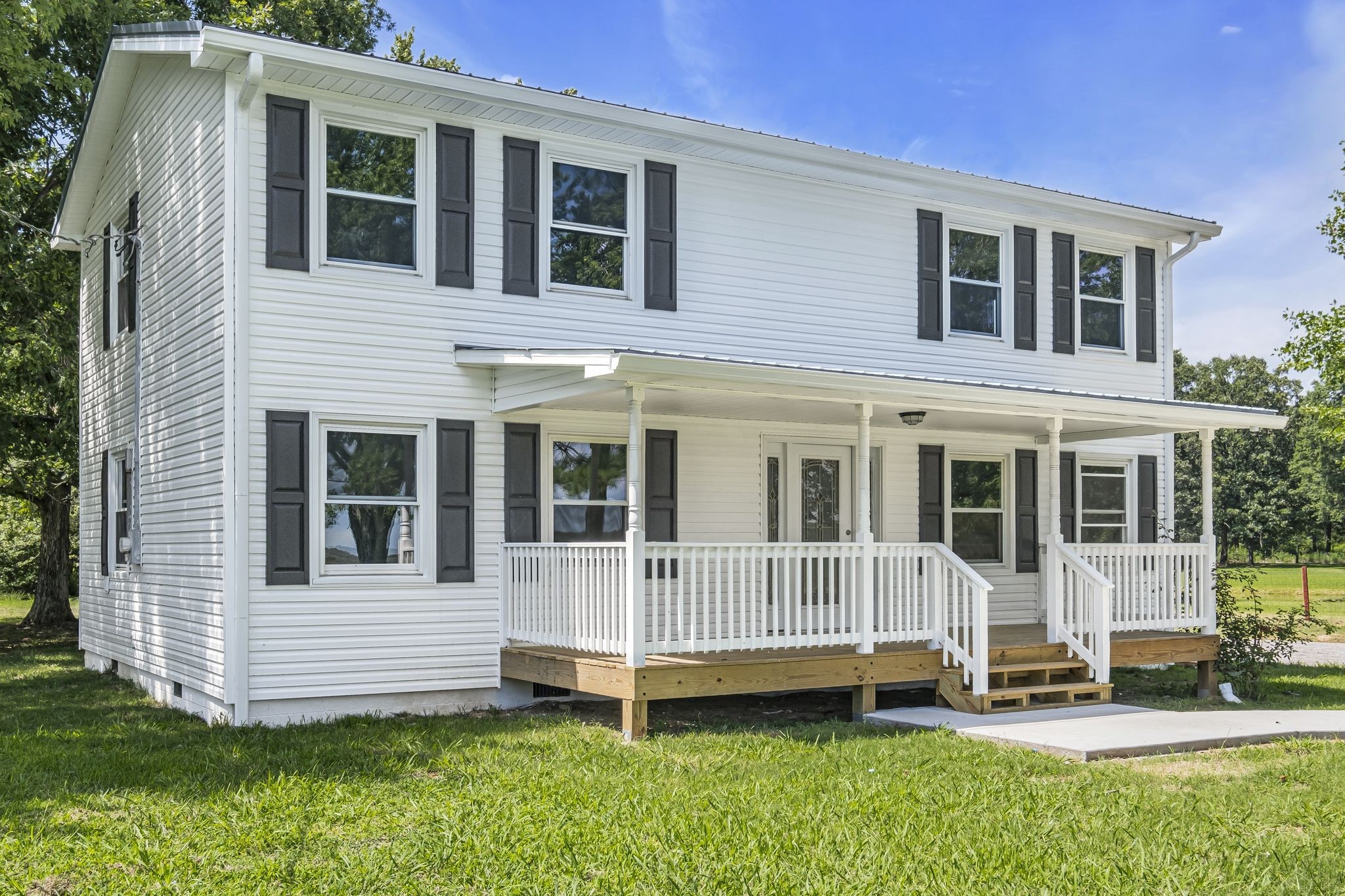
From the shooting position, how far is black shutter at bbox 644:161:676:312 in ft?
38.8

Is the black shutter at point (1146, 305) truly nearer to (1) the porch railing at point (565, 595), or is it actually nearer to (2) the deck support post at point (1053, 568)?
(2) the deck support post at point (1053, 568)

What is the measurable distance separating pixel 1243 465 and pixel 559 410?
54936 millimetres

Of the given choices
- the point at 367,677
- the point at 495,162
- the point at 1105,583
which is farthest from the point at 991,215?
the point at 367,677

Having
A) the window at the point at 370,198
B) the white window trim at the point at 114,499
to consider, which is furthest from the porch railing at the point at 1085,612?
the white window trim at the point at 114,499

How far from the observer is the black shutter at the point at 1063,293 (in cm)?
1455

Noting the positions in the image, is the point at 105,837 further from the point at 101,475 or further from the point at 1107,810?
the point at 101,475

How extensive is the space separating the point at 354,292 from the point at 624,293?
267 cm

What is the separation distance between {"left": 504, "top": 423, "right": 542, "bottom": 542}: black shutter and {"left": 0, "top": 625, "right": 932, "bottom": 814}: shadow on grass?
66.2 inches

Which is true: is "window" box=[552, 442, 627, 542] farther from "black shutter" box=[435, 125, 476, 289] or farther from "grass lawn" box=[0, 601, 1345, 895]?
"grass lawn" box=[0, 601, 1345, 895]

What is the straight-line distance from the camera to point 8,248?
15672 millimetres

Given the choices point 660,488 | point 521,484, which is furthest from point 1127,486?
point 521,484

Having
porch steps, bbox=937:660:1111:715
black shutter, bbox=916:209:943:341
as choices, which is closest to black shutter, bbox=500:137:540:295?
black shutter, bbox=916:209:943:341

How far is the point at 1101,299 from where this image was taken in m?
15.1

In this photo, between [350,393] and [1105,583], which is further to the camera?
[1105,583]
